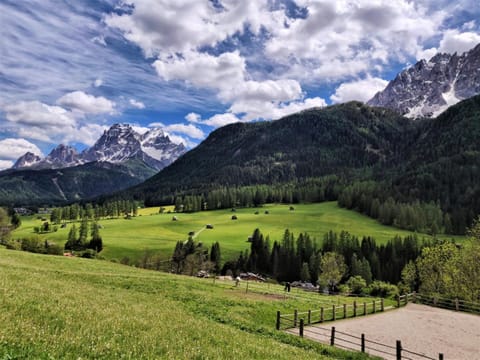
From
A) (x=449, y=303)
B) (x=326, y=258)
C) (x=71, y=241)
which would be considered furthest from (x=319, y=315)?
(x=71, y=241)

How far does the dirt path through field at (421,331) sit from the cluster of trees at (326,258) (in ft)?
243

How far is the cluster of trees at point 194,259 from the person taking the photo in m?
118

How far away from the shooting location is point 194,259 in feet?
391

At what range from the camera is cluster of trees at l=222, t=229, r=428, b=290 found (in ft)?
416

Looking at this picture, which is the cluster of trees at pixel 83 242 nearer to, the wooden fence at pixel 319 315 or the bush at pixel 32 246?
the bush at pixel 32 246

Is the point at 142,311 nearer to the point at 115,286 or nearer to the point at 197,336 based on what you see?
the point at 197,336

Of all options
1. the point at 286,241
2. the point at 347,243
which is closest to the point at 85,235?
the point at 286,241

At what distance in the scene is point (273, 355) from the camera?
1795 cm

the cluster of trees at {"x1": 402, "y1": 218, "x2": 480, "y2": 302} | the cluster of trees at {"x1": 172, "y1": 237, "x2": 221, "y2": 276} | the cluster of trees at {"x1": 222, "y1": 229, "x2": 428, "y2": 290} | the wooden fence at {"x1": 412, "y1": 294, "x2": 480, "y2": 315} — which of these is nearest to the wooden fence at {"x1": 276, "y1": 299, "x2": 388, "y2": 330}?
the wooden fence at {"x1": 412, "y1": 294, "x2": 480, "y2": 315}

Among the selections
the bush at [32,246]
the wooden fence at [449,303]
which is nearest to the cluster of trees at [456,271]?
the wooden fence at [449,303]

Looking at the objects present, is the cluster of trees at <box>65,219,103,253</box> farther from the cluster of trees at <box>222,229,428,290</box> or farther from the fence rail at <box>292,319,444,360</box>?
the fence rail at <box>292,319,444,360</box>

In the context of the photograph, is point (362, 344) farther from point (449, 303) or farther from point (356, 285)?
point (356, 285)

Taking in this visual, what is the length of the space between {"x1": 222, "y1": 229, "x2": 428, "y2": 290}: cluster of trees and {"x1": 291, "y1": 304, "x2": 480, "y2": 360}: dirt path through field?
74122 millimetres

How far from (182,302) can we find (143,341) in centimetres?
2280
